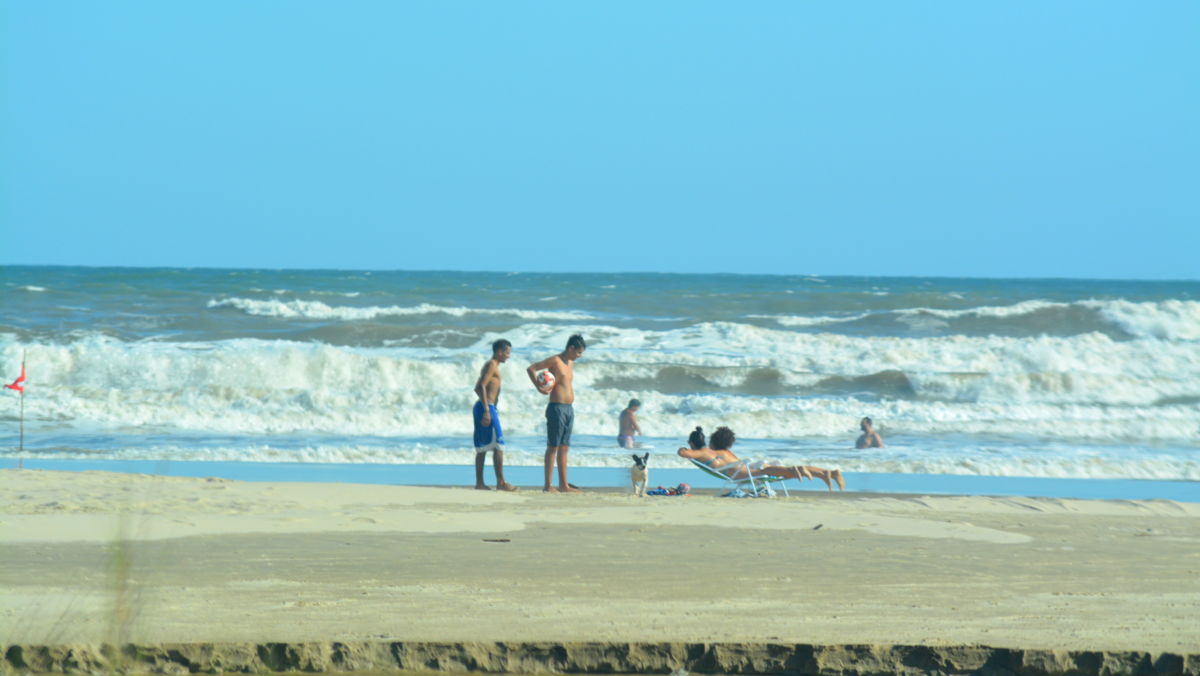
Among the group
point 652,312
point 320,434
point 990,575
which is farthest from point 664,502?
point 652,312

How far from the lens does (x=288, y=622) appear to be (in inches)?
192

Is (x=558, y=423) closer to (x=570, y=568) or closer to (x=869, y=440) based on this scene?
(x=570, y=568)

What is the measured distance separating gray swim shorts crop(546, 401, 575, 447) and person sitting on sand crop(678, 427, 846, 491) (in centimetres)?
101

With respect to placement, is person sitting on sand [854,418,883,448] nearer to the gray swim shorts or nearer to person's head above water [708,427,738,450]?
person's head above water [708,427,738,450]

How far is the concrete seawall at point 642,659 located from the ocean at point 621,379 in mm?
8838

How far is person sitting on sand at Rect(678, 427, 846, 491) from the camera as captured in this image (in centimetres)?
1041

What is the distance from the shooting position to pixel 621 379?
22375 millimetres

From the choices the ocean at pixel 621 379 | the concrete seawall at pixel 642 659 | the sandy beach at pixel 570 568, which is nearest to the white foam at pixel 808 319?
the ocean at pixel 621 379

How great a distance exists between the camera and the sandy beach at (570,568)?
4812 mm

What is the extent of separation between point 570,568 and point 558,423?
425cm

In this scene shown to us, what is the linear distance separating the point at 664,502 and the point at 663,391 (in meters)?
12.5

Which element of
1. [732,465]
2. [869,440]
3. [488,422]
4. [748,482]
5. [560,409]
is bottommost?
[869,440]

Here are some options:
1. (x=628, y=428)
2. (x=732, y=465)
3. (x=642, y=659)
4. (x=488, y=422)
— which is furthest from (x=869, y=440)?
(x=642, y=659)

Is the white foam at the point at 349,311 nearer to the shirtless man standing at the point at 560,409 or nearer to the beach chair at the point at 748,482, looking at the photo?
the shirtless man standing at the point at 560,409
